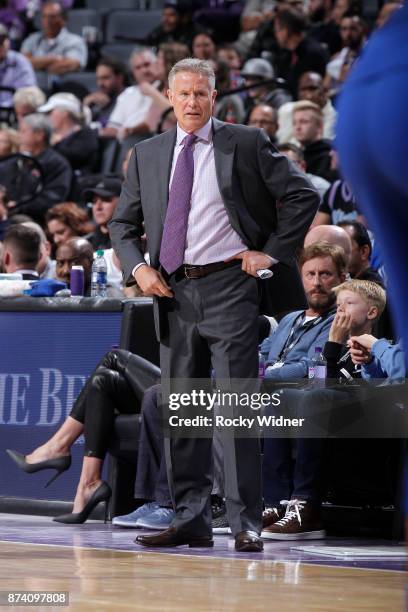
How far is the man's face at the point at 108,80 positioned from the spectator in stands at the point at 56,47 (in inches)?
71.2

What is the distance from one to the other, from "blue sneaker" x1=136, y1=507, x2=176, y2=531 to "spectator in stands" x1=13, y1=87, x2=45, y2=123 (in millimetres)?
7695

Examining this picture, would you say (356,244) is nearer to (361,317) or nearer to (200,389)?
(361,317)

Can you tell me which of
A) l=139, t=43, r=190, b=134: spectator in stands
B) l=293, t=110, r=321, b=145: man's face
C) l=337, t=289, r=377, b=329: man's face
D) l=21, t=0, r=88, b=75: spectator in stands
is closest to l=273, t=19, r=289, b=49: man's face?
l=139, t=43, r=190, b=134: spectator in stands

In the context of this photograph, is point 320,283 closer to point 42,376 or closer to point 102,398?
point 102,398

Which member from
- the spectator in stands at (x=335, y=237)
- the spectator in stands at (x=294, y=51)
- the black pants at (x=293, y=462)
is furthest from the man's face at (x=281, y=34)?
the black pants at (x=293, y=462)

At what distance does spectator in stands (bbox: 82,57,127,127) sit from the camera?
1365cm

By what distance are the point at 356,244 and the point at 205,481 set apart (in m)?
2.69

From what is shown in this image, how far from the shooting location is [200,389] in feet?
17.3

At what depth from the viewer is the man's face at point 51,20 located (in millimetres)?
15352

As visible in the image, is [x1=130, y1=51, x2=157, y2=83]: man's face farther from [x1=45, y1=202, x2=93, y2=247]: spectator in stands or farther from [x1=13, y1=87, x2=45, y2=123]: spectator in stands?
[x1=45, y1=202, x2=93, y2=247]: spectator in stands

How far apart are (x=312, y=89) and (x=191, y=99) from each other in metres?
6.44

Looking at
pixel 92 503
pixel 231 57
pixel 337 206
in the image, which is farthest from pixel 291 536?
pixel 231 57

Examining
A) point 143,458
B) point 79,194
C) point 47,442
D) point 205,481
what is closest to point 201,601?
point 205,481

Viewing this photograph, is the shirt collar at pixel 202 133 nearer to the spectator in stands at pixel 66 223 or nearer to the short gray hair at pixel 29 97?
the spectator in stands at pixel 66 223
